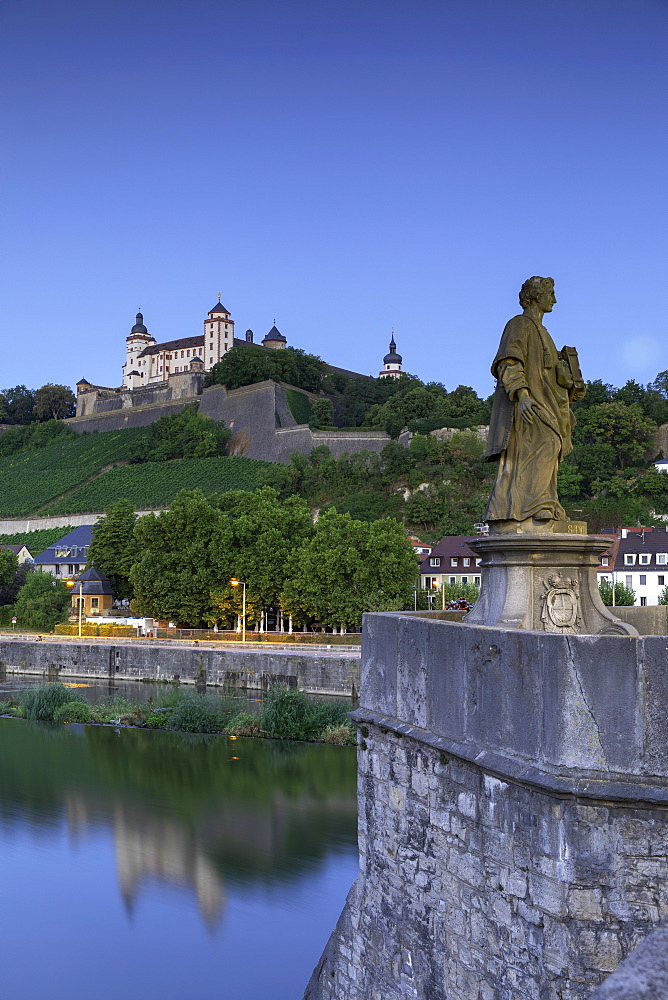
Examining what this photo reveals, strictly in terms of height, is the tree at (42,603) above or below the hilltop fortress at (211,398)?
below

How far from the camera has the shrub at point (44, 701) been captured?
3030 cm

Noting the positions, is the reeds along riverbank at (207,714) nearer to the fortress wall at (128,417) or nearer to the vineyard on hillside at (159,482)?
the vineyard on hillside at (159,482)

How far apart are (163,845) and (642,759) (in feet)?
47.9

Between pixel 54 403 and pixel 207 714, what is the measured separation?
351 ft

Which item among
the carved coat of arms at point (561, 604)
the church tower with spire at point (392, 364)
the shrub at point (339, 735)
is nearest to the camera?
the carved coat of arms at point (561, 604)

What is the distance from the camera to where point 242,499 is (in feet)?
182

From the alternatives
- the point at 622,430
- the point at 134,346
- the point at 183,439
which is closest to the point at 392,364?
the point at 134,346

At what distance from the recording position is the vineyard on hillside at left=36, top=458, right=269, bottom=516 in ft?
272

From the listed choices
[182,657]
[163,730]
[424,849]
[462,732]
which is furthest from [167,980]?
[182,657]

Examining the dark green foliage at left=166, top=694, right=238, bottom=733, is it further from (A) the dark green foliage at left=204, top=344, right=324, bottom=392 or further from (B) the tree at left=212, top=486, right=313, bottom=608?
(A) the dark green foliage at left=204, top=344, right=324, bottom=392

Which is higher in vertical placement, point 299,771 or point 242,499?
point 242,499

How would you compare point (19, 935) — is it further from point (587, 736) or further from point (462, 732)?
point (587, 736)

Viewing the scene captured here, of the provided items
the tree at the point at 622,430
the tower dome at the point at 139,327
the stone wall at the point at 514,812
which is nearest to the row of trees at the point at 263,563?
the tree at the point at 622,430

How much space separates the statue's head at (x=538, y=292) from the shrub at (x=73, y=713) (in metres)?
25.7
